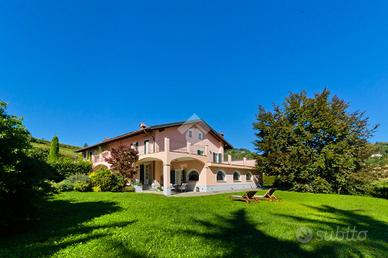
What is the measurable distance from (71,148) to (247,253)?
191 feet

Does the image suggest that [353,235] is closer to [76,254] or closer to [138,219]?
[138,219]

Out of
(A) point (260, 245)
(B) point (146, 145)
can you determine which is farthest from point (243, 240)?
(B) point (146, 145)

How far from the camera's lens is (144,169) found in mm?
26562

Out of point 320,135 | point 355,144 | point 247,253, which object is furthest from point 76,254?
point 355,144

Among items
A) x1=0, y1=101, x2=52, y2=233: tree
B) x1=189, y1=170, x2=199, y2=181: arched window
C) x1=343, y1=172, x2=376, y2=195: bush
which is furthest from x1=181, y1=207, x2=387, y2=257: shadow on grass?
x1=343, y1=172, x2=376, y2=195: bush

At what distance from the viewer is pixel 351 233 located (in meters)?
8.14

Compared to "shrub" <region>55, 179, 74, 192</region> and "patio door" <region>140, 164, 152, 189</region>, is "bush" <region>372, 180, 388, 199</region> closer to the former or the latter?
"patio door" <region>140, 164, 152, 189</region>

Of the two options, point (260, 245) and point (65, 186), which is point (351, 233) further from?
point (65, 186)

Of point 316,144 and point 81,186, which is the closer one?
point 81,186

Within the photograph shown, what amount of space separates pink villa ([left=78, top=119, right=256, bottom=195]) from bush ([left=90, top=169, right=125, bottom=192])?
3.40 meters

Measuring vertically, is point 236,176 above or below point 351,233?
above

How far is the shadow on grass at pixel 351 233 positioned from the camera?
255 inches

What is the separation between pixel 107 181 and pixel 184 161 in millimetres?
8590

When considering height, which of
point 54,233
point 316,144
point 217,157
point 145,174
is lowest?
point 54,233
